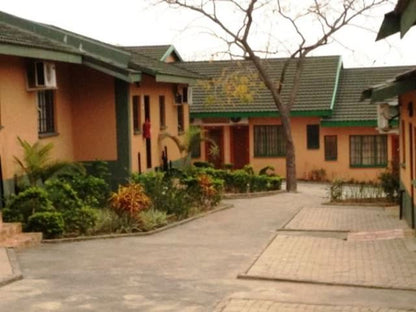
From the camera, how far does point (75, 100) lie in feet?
64.3

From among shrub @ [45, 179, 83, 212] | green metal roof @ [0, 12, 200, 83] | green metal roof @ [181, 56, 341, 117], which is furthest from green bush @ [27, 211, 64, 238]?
green metal roof @ [181, 56, 341, 117]

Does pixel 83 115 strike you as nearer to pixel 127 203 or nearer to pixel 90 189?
pixel 90 189

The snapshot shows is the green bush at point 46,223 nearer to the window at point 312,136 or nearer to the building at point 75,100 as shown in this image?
the building at point 75,100

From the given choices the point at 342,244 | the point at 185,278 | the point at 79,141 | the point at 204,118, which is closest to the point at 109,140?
the point at 79,141

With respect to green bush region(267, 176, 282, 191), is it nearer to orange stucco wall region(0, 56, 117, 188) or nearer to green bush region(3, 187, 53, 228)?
orange stucco wall region(0, 56, 117, 188)

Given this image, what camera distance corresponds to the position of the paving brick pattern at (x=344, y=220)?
653 inches

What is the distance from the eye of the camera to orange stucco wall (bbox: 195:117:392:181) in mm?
34344

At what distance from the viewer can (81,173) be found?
57.1 feet

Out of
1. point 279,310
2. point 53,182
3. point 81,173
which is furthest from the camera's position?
point 81,173

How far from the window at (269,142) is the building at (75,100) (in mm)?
13311

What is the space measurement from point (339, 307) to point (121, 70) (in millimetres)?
10598

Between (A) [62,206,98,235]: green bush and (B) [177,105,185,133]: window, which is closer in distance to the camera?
(A) [62,206,98,235]: green bush

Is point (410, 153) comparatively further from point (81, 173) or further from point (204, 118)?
point (204, 118)

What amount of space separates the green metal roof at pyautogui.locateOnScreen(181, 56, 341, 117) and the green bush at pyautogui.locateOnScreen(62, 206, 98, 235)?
2043cm
